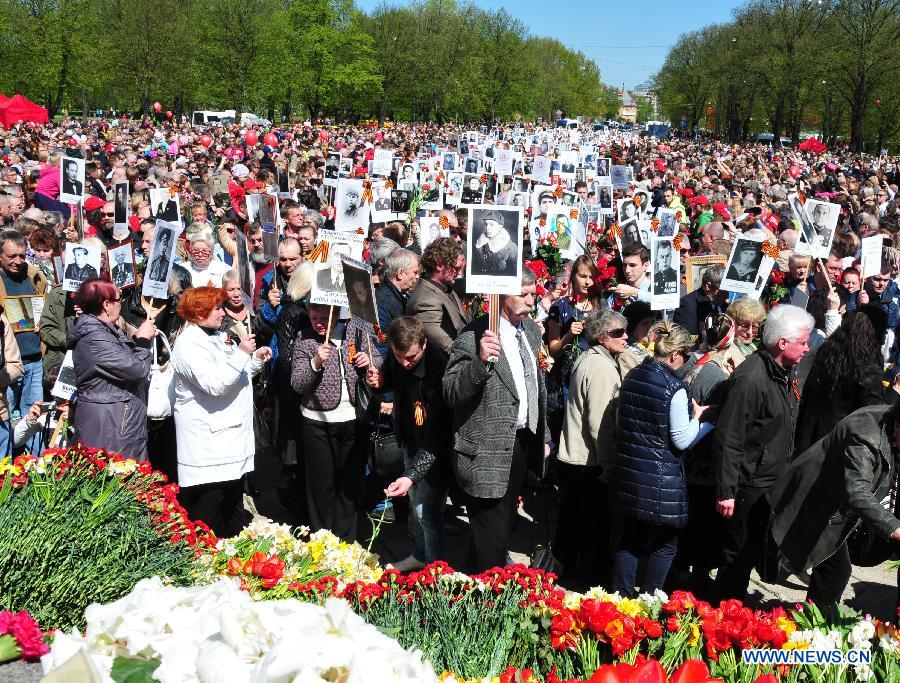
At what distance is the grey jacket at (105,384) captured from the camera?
204 inches

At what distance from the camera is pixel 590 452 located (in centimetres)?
546

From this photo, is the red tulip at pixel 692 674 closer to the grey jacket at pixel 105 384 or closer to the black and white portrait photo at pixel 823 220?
the grey jacket at pixel 105 384

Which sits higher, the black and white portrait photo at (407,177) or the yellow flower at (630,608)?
the black and white portrait photo at (407,177)

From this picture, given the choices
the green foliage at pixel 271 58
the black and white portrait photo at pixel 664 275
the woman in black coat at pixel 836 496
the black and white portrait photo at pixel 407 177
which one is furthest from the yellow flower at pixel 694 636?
the green foliage at pixel 271 58

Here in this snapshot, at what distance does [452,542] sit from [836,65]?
178ft

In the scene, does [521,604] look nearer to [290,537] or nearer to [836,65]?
[290,537]

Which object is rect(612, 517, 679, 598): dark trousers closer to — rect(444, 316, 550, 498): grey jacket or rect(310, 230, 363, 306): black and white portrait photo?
rect(444, 316, 550, 498): grey jacket

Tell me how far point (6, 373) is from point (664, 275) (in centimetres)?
505

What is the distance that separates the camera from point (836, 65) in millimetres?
52125

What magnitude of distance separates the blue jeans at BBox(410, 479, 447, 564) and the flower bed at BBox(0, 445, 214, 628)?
163 centimetres

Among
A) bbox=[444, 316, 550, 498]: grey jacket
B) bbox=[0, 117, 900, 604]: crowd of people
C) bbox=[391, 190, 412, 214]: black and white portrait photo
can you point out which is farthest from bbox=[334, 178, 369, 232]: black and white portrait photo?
bbox=[444, 316, 550, 498]: grey jacket

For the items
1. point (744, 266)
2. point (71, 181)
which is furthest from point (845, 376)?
point (71, 181)

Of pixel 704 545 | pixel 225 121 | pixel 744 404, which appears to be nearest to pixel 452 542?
pixel 704 545

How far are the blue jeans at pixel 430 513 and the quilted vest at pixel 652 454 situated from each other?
1088 mm
